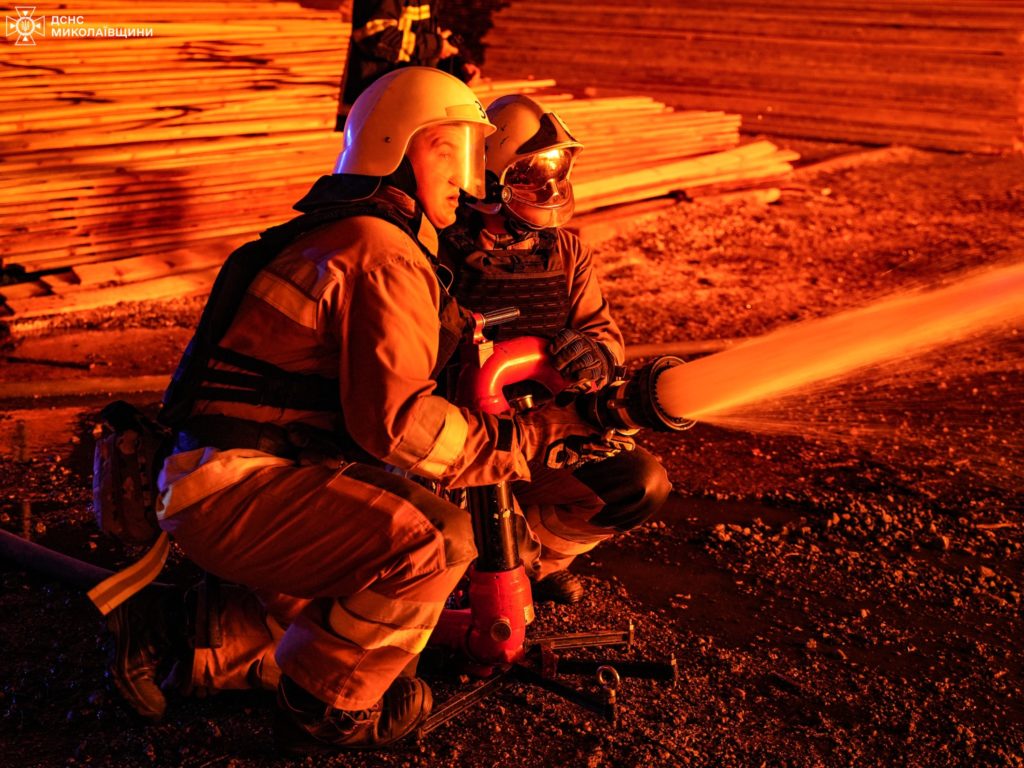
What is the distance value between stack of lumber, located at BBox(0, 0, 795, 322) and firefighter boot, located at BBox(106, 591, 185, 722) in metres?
4.13

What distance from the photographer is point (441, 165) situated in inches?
136

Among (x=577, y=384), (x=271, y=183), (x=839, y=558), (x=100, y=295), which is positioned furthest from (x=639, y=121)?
(x=577, y=384)

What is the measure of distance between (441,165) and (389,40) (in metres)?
5.18

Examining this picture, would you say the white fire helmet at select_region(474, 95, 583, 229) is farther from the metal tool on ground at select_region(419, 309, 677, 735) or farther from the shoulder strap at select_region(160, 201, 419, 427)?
the shoulder strap at select_region(160, 201, 419, 427)

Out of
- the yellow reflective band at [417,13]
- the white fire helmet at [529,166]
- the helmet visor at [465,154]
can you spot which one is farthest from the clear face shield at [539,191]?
the yellow reflective band at [417,13]

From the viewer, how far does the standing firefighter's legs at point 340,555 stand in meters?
3.11

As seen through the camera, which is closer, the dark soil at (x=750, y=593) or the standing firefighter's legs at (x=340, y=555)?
the standing firefighter's legs at (x=340, y=555)

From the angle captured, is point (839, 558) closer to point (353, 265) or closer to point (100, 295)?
point (353, 265)

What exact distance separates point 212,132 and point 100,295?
151 centimetres

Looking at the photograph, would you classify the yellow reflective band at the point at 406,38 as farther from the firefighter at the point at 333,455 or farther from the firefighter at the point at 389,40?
the firefighter at the point at 333,455

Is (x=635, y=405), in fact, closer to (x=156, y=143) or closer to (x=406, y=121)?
(x=406, y=121)

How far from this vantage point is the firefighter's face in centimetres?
344

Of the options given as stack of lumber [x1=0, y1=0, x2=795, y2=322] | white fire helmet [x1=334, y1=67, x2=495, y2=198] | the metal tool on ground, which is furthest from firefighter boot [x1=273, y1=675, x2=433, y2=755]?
stack of lumber [x1=0, y1=0, x2=795, y2=322]

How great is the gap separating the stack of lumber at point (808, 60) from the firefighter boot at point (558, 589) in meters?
11.0
